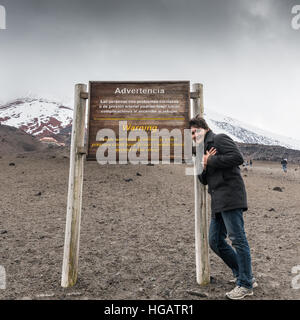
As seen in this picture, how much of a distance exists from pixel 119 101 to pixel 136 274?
308 cm

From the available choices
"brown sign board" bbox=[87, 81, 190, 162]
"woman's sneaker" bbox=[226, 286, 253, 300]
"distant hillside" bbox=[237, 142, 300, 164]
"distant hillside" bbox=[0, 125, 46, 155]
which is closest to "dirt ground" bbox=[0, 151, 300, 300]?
"woman's sneaker" bbox=[226, 286, 253, 300]

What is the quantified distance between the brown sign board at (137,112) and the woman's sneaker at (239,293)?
2166 millimetres

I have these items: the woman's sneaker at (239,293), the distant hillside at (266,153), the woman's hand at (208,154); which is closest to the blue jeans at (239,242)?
the woman's sneaker at (239,293)

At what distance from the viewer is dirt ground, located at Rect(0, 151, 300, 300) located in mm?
4316

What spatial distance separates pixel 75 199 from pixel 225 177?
241 cm

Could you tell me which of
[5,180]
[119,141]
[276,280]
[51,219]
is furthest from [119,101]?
[5,180]

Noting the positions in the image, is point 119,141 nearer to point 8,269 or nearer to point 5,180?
point 8,269

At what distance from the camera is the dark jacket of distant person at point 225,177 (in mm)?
3844

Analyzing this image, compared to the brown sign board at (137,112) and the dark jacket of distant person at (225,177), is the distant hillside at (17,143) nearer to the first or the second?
the brown sign board at (137,112)

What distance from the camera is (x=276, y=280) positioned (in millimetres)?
4570

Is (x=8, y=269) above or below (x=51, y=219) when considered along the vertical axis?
below

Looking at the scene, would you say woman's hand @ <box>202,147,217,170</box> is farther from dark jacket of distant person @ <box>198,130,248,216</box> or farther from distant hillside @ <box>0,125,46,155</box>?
distant hillside @ <box>0,125,46,155</box>

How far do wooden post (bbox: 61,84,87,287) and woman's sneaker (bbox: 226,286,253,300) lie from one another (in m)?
2.45
